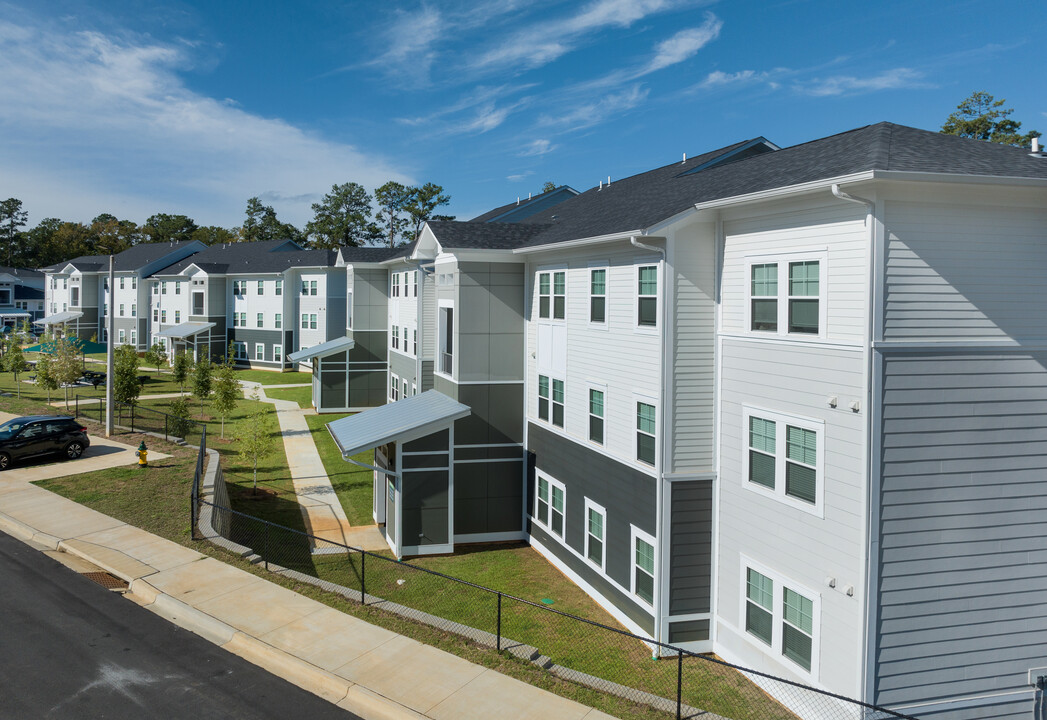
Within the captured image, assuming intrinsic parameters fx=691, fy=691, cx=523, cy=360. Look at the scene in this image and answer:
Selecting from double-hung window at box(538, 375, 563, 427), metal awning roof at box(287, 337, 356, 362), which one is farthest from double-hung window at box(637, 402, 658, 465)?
metal awning roof at box(287, 337, 356, 362)

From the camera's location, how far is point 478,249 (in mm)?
20547

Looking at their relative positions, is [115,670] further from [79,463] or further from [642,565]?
[79,463]

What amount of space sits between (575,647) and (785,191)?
9559mm

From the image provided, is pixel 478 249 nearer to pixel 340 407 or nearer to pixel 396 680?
pixel 396 680

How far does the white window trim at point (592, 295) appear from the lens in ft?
54.7

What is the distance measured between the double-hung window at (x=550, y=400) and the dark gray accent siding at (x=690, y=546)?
18.8ft

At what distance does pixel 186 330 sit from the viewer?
199 feet

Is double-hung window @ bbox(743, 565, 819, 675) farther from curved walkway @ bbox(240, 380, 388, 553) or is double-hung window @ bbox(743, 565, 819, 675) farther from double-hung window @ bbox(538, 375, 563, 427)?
curved walkway @ bbox(240, 380, 388, 553)

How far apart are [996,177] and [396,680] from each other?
11.8m

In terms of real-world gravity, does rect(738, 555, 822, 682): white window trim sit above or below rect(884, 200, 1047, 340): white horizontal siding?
below

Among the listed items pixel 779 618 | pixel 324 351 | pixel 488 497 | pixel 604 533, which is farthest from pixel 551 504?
pixel 324 351

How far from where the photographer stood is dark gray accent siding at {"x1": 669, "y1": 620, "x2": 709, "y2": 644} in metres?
14.1

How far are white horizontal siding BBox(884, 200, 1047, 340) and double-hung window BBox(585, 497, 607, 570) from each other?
8413mm

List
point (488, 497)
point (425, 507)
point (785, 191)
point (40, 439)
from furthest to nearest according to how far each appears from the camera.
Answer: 1. point (40, 439)
2. point (488, 497)
3. point (425, 507)
4. point (785, 191)
